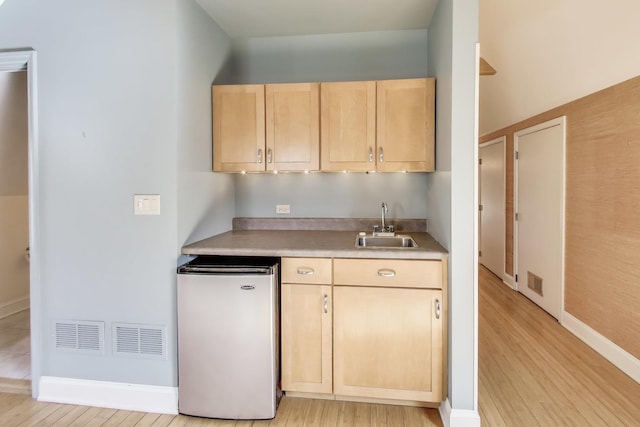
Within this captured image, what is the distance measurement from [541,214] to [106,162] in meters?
3.97

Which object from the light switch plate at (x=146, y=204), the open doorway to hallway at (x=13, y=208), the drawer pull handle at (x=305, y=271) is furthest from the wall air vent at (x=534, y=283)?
the open doorway to hallway at (x=13, y=208)

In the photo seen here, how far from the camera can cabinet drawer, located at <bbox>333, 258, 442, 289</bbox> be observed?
198 centimetres

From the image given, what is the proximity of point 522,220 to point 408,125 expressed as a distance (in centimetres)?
259

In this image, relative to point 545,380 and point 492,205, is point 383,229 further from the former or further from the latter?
point 492,205

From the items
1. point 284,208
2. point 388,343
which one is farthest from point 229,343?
point 284,208

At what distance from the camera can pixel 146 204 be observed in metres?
2.11

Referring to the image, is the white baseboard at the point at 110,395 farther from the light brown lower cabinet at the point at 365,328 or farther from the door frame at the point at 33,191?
the light brown lower cabinet at the point at 365,328

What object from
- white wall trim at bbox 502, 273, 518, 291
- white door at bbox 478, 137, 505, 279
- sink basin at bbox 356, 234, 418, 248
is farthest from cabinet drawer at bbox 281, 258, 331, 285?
white door at bbox 478, 137, 505, 279

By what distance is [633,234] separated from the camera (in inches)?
94.4

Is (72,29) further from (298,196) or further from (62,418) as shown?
(62,418)

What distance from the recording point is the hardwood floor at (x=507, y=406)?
198 centimetres

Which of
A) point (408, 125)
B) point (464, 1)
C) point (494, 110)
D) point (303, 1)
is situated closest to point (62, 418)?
point (408, 125)

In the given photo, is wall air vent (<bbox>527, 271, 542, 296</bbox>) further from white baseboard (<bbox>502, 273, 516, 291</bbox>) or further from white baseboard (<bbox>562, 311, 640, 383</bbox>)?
white baseboard (<bbox>562, 311, 640, 383</bbox>)

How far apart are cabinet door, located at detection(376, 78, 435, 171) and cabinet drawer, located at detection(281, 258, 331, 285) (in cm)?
85
